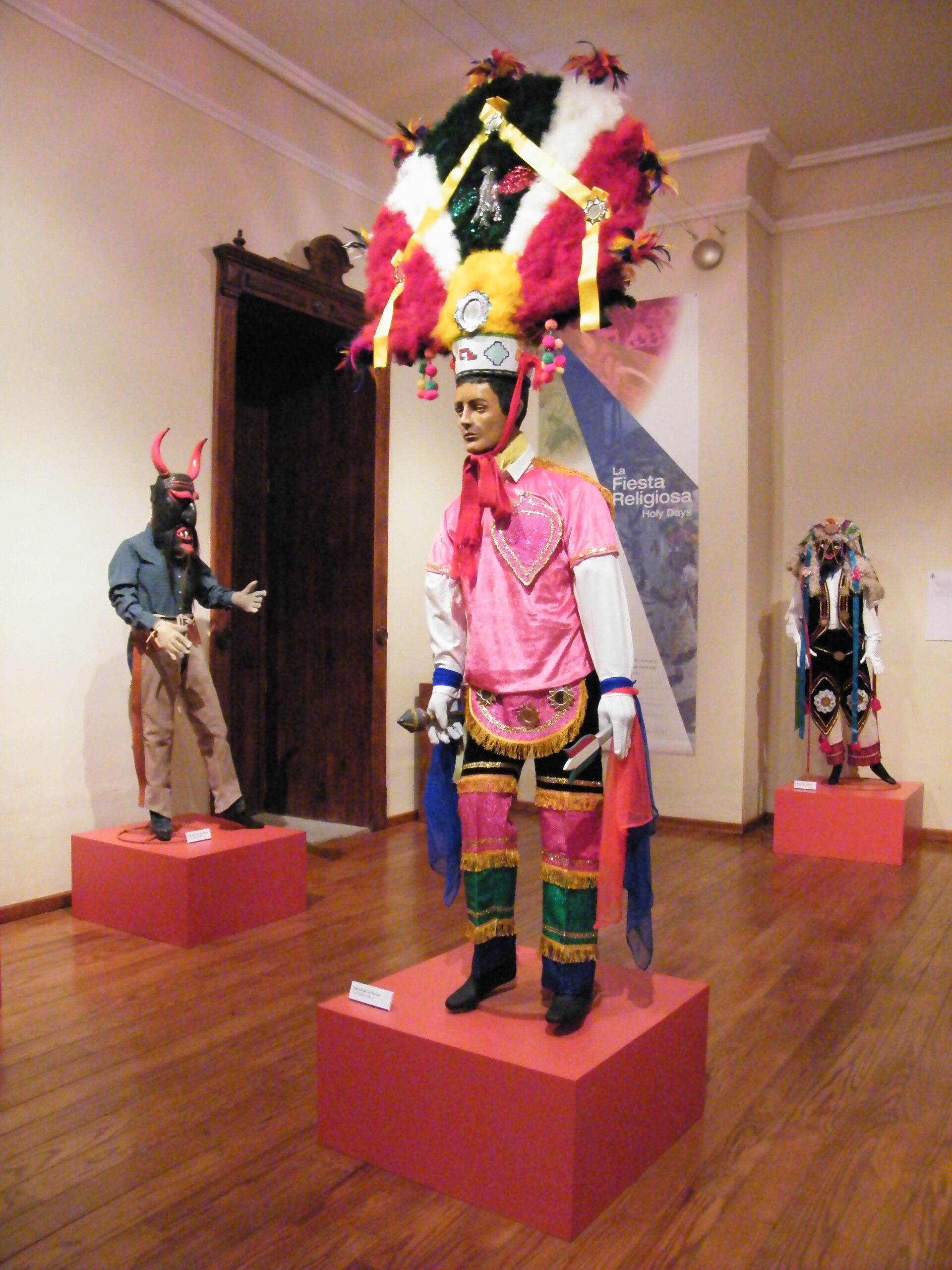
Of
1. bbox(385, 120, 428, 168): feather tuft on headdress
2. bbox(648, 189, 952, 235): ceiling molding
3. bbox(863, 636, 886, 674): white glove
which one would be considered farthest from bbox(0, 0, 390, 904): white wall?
bbox(863, 636, 886, 674): white glove

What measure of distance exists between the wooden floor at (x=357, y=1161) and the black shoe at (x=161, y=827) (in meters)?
0.38

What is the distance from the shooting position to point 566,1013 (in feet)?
7.30

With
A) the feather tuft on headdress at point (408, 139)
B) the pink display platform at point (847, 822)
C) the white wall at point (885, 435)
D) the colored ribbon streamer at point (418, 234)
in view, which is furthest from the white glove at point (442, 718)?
the white wall at point (885, 435)

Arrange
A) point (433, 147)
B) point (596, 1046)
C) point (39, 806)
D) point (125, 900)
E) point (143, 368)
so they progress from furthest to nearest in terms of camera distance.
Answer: point (143, 368), point (39, 806), point (125, 900), point (433, 147), point (596, 1046)

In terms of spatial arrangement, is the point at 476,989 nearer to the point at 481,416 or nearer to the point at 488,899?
the point at 488,899

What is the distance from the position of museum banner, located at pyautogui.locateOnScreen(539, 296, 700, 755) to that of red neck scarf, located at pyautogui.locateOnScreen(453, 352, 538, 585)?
3.69 m

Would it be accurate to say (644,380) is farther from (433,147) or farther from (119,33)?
(433,147)

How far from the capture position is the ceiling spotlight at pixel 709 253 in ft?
19.6

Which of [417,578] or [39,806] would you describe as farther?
[417,578]

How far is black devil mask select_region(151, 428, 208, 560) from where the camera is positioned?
3.98m

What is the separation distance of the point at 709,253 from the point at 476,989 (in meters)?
4.75

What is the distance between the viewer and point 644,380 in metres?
6.18

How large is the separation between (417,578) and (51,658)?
2386mm

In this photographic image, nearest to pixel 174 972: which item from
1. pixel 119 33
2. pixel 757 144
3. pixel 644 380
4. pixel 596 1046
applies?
pixel 596 1046
